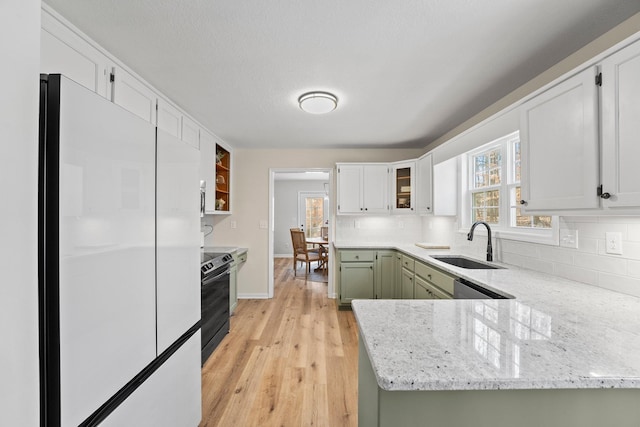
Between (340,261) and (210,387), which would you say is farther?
(340,261)

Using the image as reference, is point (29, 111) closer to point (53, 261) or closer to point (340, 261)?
point (53, 261)

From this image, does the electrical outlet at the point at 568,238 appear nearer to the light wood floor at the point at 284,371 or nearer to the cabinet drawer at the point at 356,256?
the light wood floor at the point at 284,371

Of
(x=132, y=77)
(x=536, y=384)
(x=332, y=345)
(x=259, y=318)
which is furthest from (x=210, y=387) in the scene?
(x=132, y=77)

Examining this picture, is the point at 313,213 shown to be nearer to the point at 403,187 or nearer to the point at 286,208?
the point at 286,208

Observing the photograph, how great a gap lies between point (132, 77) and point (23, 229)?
6.14 ft

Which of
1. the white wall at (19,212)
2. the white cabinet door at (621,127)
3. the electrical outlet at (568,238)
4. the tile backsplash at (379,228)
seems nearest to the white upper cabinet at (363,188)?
the tile backsplash at (379,228)

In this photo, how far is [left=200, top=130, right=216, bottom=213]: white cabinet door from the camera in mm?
3253

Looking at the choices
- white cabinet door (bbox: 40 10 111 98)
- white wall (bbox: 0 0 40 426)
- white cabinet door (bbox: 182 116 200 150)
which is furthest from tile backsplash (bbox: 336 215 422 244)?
white wall (bbox: 0 0 40 426)

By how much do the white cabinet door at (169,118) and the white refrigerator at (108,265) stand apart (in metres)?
1.29

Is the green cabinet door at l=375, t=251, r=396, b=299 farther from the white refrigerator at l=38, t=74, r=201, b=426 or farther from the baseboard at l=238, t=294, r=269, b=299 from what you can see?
the white refrigerator at l=38, t=74, r=201, b=426

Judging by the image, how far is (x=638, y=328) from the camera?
1.01m

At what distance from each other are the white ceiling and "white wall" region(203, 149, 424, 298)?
1.53 metres

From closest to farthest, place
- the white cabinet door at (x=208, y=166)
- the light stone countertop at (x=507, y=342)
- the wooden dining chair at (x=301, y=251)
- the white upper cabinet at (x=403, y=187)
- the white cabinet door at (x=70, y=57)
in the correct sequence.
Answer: the light stone countertop at (x=507, y=342) → the white cabinet door at (x=70, y=57) → the white cabinet door at (x=208, y=166) → the white upper cabinet at (x=403, y=187) → the wooden dining chair at (x=301, y=251)

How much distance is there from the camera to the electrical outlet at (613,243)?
4.84 ft
